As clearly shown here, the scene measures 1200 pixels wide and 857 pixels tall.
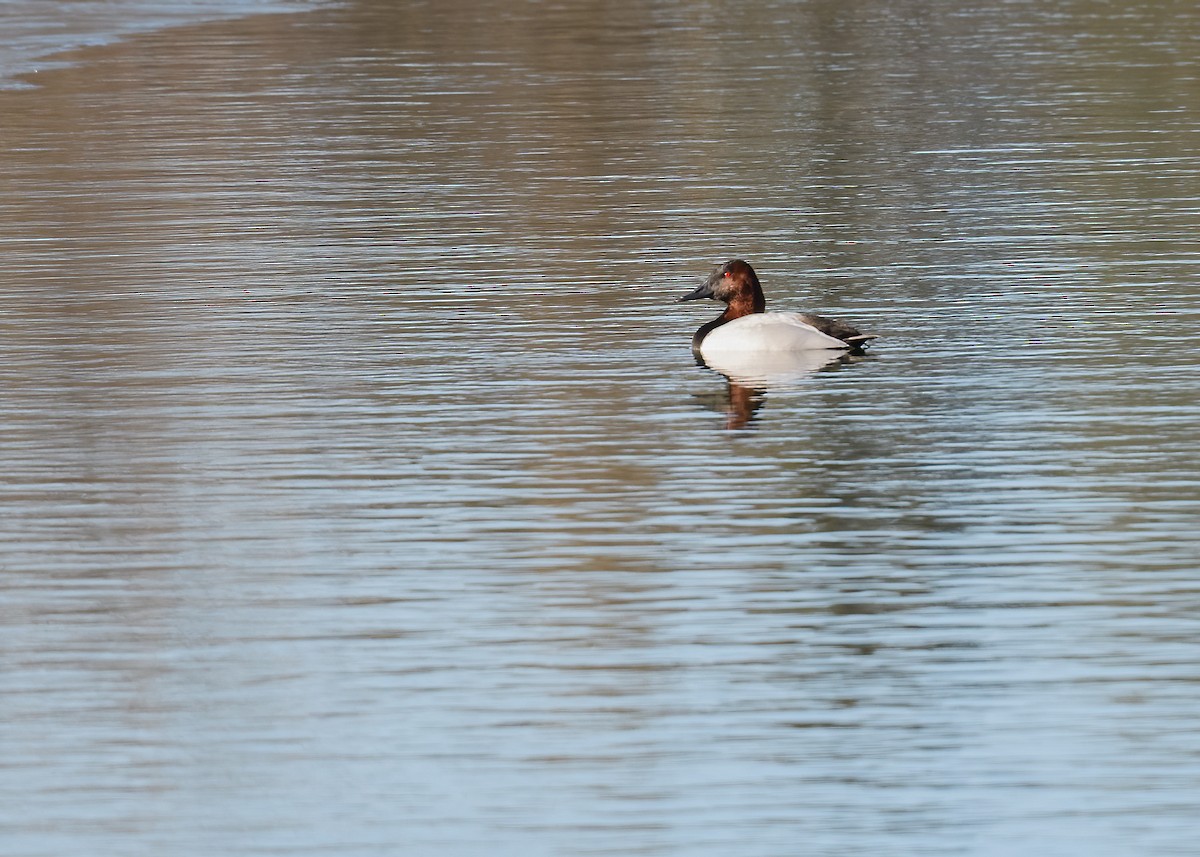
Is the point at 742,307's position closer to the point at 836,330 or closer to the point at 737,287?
the point at 737,287

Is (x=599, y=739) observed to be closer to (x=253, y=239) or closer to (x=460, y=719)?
(x=460, y=719)

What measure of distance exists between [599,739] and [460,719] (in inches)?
20.7

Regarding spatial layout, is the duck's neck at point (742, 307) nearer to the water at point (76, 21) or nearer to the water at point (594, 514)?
the water at point (594, 514)

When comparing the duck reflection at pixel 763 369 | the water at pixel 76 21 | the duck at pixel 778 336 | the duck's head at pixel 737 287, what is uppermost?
the duck's head at pixel 737 287

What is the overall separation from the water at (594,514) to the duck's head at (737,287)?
46 cm

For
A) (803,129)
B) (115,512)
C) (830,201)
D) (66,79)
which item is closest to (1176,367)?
(115,512)

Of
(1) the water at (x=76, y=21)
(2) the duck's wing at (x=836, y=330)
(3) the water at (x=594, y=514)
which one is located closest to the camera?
(3) the water at (x=594, y=514)

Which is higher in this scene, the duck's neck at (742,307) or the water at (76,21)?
the duck's neck at (742,307)

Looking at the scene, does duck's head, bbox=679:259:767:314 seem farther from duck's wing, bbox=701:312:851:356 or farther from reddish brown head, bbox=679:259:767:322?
Result: duck's wing, bbox=701:312:851:356

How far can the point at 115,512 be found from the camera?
11.4 meters

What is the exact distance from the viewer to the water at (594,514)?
771cm

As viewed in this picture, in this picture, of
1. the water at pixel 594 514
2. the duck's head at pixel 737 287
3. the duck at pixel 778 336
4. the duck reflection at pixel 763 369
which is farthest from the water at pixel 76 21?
the duck reflection at pixel 763 369

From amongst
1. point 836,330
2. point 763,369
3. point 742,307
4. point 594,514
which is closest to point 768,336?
point 763,369

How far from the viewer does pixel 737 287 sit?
1562 centimetres
